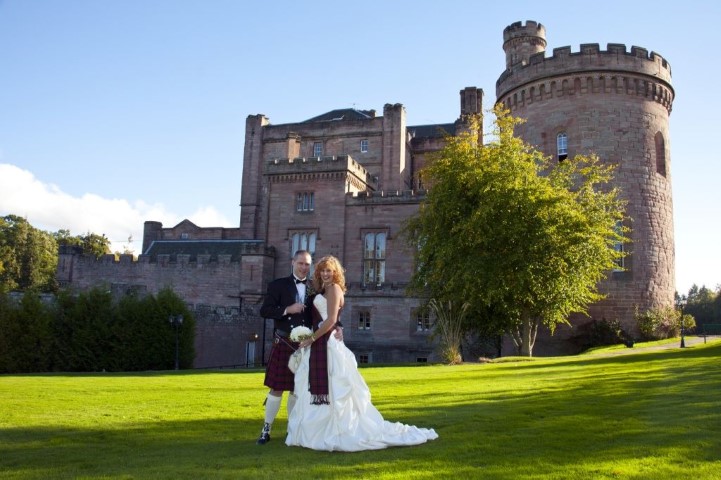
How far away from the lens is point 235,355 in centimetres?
3884

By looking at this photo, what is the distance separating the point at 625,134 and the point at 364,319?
1739cm

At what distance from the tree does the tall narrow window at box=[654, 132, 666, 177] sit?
26.6 ft

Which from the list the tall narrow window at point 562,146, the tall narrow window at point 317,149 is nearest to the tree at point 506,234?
the tall narrow window at point 562,146

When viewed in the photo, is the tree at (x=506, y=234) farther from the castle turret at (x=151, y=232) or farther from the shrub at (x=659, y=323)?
the castle turret at (x=151, y=232)

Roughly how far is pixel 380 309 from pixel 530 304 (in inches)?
483

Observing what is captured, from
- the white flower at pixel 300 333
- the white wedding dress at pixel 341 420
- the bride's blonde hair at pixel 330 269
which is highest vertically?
the bride's blonde hair at pixel 330 269

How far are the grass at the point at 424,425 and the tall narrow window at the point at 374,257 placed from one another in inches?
1035

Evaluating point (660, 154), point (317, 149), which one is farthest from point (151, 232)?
point (660, 154)

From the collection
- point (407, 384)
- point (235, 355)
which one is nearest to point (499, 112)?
→ point (407, 384)

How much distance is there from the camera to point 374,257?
40125 millimetres

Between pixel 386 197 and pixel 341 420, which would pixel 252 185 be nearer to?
pixel 386 197

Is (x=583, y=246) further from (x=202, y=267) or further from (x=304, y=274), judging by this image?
(x=202, y=267)

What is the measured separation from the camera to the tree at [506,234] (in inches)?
992

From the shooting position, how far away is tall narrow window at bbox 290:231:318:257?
41094 mm
